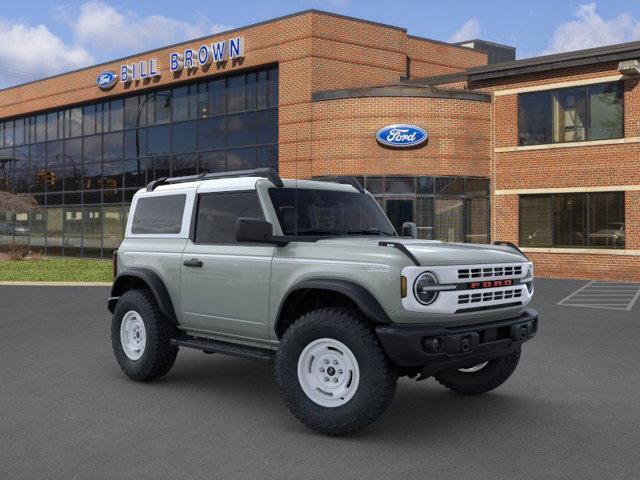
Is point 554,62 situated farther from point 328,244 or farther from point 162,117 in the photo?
point 328,244

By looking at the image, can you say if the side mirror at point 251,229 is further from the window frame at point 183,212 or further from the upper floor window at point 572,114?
the upper floor window at point 572,114

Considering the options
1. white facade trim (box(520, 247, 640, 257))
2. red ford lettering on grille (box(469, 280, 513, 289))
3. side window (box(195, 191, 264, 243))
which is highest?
side window (box(195, 191, 264, 243))

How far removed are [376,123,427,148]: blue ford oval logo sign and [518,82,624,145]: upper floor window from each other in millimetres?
3552

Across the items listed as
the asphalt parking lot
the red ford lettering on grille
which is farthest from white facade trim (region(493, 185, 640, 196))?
the red ford lettering on grille

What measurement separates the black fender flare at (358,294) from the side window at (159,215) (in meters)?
2.24

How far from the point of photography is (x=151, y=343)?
720 cm

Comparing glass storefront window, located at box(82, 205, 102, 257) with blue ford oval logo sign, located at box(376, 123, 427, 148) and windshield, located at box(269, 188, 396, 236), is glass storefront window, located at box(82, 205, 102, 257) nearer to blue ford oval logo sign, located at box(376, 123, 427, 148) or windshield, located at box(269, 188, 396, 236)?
blue ford oval logo sign, located at box(376, 123, 427, 148)

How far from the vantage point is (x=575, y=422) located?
5965 millimetres

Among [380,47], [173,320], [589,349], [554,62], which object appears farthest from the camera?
[380,47]

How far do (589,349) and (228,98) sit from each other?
2218 centimetres

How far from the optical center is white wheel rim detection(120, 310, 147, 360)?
7508 mm

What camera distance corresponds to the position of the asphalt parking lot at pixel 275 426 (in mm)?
4785

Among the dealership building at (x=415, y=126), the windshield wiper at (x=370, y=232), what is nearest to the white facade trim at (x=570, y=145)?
the dealership building at (x=415, y=126)

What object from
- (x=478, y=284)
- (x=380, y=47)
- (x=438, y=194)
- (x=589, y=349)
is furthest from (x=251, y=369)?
(x=380, y=47)
